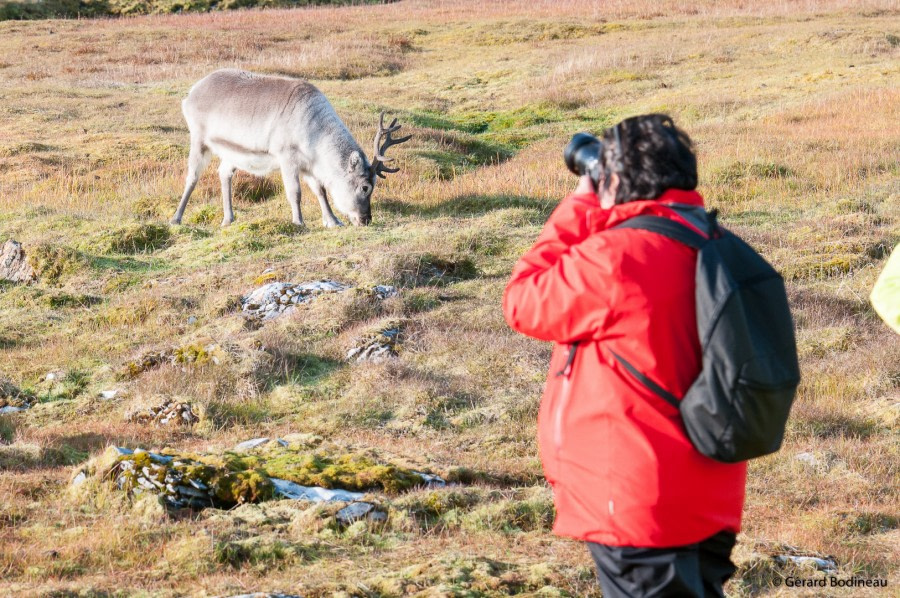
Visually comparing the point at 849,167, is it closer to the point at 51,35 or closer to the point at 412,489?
the point at 412,489

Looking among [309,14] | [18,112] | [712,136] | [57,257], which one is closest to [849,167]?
[712,136]

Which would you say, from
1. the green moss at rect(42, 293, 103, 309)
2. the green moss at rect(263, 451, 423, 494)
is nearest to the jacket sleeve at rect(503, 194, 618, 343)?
the green moss at rect(263, 451, 423, 494)

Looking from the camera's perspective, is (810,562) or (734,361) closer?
(734,361)

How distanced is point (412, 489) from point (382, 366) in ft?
10.1

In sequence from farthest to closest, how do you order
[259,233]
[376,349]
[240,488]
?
[259,233]
[376,349]
[240,488]

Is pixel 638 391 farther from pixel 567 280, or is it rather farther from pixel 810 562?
pixel 810 562

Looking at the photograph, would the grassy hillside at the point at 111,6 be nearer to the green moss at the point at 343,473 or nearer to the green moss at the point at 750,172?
the green moss at the point at 750,172

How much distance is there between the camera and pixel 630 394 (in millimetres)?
3096

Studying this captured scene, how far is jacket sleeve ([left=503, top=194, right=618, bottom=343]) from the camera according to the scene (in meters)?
3.09

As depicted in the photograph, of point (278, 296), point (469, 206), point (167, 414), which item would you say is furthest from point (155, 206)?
point (167, 414)

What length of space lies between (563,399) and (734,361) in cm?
56

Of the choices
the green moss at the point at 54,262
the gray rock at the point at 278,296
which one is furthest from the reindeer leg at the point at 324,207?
the gray rock at the point at 278,296

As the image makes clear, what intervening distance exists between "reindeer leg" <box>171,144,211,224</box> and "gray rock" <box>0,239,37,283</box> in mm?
3097

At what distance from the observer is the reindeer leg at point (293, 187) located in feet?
51.8
